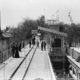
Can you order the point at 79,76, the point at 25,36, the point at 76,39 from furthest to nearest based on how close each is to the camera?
the point at 25,36
the point at 76,39
the point at 79,76

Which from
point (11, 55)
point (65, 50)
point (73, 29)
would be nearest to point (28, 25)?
point (73, 29)

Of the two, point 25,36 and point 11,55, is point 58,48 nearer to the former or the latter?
point 11,55

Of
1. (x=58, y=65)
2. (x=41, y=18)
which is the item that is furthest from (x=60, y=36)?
(x=41, y=18)

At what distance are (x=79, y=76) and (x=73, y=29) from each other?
170 feet

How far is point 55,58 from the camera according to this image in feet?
104

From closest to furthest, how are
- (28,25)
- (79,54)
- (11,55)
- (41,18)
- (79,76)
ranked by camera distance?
(79,76) < (79,54) < (11,55) < (28,25) < (41,18)

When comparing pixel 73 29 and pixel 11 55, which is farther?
pixel 73 29

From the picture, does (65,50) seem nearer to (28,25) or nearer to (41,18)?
(28,25)

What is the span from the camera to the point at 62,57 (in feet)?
104

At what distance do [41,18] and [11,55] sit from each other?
77931 millimetres

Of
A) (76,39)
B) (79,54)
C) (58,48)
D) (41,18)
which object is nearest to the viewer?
(79,54)

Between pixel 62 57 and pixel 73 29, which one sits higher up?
pixel 73 29

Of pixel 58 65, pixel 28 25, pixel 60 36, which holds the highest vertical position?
pixel 28 25

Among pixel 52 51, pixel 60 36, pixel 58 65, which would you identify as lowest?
pixel 58 65
